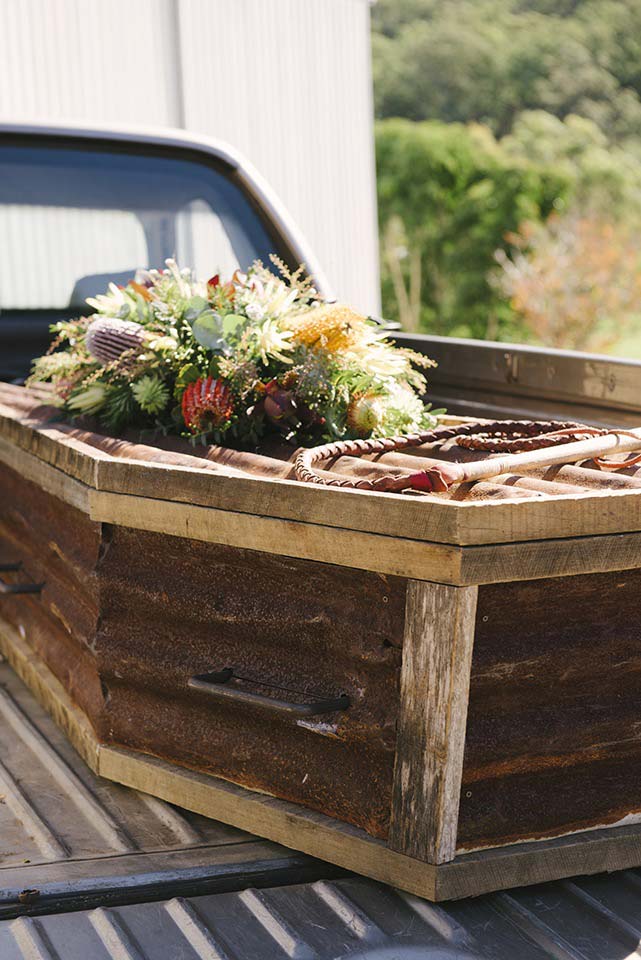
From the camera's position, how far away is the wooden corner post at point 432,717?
5.78ft

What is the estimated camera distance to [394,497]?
1.78 m

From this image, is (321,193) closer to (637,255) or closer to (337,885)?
(637,255)

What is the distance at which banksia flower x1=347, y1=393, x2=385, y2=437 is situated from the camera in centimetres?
259

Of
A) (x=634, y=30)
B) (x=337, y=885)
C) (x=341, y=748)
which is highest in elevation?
(x=634, y=30)

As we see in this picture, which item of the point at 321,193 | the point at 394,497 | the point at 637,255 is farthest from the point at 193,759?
the point at 637,255

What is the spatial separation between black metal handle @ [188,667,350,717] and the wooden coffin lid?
0.22 meters

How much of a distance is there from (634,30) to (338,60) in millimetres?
21706

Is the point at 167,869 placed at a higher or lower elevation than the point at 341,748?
lower

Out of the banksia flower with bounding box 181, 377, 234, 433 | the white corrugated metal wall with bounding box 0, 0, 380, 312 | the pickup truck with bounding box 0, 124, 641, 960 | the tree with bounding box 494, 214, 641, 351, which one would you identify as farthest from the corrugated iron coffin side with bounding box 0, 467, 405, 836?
the tree with bounding box 494, 214, 641, 351

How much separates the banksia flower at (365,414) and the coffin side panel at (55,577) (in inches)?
24.5

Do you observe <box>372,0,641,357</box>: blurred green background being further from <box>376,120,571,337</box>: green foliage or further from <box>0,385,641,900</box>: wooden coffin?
<box>0,385,641,900</box>: wooden coffin

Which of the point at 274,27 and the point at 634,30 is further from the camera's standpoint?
the point at 634,30

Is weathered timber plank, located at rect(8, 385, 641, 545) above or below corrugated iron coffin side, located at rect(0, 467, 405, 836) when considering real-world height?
above

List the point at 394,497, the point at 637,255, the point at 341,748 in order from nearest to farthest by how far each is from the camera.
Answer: the point at 394,497 < the point at 341,748 < the point at 637,255
